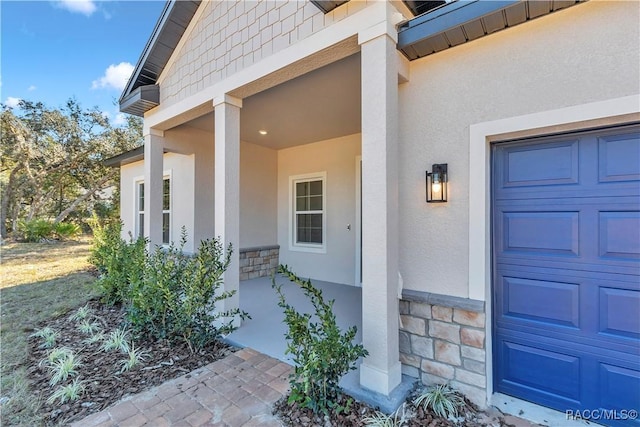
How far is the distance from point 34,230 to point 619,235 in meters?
18.6

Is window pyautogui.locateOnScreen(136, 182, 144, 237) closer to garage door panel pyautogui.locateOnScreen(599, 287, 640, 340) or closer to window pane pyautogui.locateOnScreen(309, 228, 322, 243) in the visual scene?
window pane pyautogui.locateOnScreen(309, 228, 322, 243)

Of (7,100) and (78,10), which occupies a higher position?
(78,10)

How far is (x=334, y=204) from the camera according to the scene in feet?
20.6

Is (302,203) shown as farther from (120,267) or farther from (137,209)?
(137,209)

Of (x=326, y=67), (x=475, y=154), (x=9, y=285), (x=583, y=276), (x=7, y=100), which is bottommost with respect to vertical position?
(x=9, y=285)

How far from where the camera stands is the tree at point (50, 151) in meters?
12.6

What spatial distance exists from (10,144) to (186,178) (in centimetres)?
1202

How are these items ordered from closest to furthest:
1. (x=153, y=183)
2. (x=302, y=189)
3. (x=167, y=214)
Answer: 1. (x=153, y=183)
2. (x=302, y=189)
3. (x=167, y=214)

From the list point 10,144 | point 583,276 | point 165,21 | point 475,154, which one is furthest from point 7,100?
point 583,276

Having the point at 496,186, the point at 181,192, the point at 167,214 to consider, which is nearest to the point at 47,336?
the point at 181,192

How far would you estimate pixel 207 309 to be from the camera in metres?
3.36

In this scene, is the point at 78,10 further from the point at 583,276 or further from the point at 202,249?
the point at 583,276

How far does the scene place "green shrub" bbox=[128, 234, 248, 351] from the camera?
3199 millimetres

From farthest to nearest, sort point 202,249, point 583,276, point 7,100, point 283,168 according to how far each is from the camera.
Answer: point 7,100 < point 283,168 < point 202,249 < point 583,276
